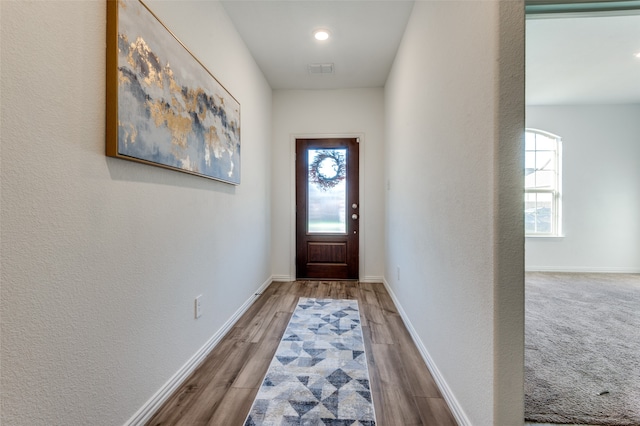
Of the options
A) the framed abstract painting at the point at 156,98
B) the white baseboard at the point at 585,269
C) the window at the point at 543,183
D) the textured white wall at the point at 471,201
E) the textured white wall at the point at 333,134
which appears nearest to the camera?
the textured white wall at the point at 471,201

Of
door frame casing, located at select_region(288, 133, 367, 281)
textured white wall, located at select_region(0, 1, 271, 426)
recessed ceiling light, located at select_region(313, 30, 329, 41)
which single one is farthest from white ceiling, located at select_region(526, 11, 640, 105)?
A: textured white wall, located at select_region(0, 1, 271, 426)

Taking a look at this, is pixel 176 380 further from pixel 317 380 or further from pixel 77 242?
pixel 77 242

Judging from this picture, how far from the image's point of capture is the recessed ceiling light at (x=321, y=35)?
8.04 ft

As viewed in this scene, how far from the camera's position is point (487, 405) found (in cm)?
99

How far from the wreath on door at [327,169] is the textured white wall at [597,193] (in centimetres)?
322

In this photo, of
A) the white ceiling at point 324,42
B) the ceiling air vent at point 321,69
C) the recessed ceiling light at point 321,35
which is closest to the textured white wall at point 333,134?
the white ceiling at point 324,42

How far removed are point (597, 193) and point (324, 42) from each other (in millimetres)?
4752

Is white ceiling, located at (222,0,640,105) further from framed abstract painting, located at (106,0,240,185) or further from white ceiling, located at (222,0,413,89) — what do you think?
framed abstract painting, located at (106,0,240,185)

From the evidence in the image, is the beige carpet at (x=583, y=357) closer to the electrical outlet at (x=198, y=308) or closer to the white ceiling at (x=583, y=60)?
the electrical outlet at (x=198, y=308)

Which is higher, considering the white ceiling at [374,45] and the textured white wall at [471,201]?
the white ceiling at [374,45]

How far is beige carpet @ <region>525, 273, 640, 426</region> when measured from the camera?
1.23m

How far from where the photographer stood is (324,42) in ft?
8.58

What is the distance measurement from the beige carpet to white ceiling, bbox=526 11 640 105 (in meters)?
2.19

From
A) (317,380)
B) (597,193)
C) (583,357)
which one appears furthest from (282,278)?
(597,193)
